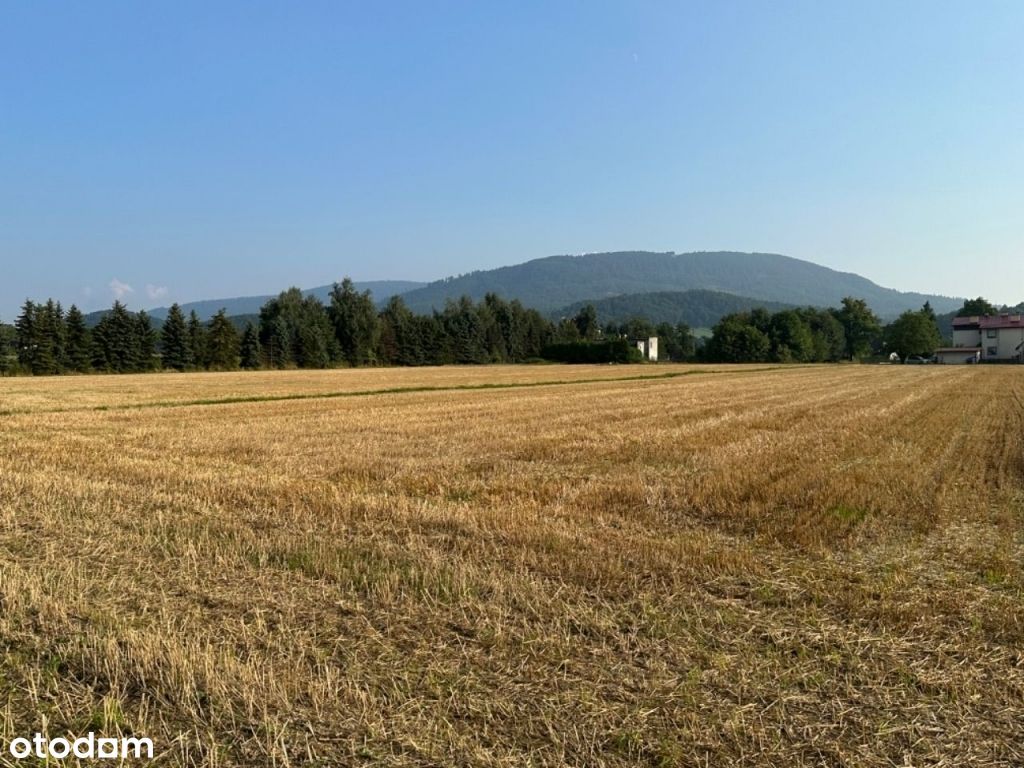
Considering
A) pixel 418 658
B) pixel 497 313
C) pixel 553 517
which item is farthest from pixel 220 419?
pixel 497 313

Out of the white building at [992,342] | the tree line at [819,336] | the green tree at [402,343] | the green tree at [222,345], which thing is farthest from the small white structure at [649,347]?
the green tree at [222,345]

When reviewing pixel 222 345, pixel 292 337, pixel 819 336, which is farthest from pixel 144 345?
pixel 819 336

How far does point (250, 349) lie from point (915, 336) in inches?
4627

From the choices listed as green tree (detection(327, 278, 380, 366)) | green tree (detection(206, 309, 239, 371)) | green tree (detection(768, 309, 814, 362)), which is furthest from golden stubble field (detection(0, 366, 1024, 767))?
green tree (detection(768, 309, 814, 362))

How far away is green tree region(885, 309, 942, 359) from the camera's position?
12219 centimetres

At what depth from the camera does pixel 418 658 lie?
426cm

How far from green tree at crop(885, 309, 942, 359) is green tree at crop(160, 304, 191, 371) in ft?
408

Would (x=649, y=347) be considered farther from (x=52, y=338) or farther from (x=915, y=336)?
(x=52, y=338)

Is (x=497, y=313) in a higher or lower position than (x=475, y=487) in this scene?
higher

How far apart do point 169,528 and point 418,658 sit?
458 cm

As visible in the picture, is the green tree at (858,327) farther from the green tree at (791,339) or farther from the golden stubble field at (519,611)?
the golden stubble field at (519,611)

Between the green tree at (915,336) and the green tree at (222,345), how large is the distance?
11861cm

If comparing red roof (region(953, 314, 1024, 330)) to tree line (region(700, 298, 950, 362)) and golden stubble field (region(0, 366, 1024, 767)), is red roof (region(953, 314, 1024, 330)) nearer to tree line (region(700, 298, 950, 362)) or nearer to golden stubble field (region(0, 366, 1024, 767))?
tree line (region(700, 298, 950, 362))

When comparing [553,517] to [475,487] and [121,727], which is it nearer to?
[475,487]
